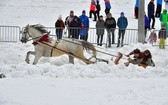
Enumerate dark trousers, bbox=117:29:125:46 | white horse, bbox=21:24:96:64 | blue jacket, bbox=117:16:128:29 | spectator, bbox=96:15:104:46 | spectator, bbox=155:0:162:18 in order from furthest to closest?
spectator, bbox=155:0:162:18, blue jacket, bbox=117:16:128:29, spectator, bbox=96:15:104:46, dark trousers, bbox=117:29:125:46, white horse, bbox=21:24:96:64

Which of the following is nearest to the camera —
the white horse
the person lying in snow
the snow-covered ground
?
the snow-covered ground

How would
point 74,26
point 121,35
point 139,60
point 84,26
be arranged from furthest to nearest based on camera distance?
point 84,26 → point 121,35 → point 74,26 → point 139,60

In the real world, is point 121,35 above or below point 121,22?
below

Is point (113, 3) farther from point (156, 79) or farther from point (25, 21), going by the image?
point (156, 79)

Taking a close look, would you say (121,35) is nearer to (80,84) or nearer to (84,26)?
(84,26)

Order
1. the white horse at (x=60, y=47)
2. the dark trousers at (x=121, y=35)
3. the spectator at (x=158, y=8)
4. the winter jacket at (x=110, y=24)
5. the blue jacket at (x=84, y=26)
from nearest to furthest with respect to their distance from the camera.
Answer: the white horse at (x=60, y=47) → the blue jacket at (x=84, y=26) → the dark trousers at (x=121, y=35) → the winter jacket at (x=110, y=24) → the spectator at (x=158, y=8)

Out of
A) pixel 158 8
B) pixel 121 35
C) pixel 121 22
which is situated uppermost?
pixel 158 8

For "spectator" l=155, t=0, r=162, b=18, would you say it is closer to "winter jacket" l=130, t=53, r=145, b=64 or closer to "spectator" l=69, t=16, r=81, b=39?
"spectator" l=69, t=16, r=81, b=39

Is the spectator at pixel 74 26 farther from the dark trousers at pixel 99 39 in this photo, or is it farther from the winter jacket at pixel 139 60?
the winter jacket at pixel 139 60

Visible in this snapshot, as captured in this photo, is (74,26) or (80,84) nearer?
(80,84)

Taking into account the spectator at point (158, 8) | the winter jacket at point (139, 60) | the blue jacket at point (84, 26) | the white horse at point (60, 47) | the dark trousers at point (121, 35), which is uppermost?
the spectator at point (158, 8)

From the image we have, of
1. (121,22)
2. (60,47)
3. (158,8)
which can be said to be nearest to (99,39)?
(121,22)

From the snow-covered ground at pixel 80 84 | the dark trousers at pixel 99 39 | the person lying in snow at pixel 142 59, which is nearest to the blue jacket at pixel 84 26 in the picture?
the dark trousers at pixel 99 39

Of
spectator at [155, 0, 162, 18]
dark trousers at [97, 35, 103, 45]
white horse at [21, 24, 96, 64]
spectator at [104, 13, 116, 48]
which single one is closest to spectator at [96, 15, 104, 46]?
dark trousers at [97, 35, 103, 45]
